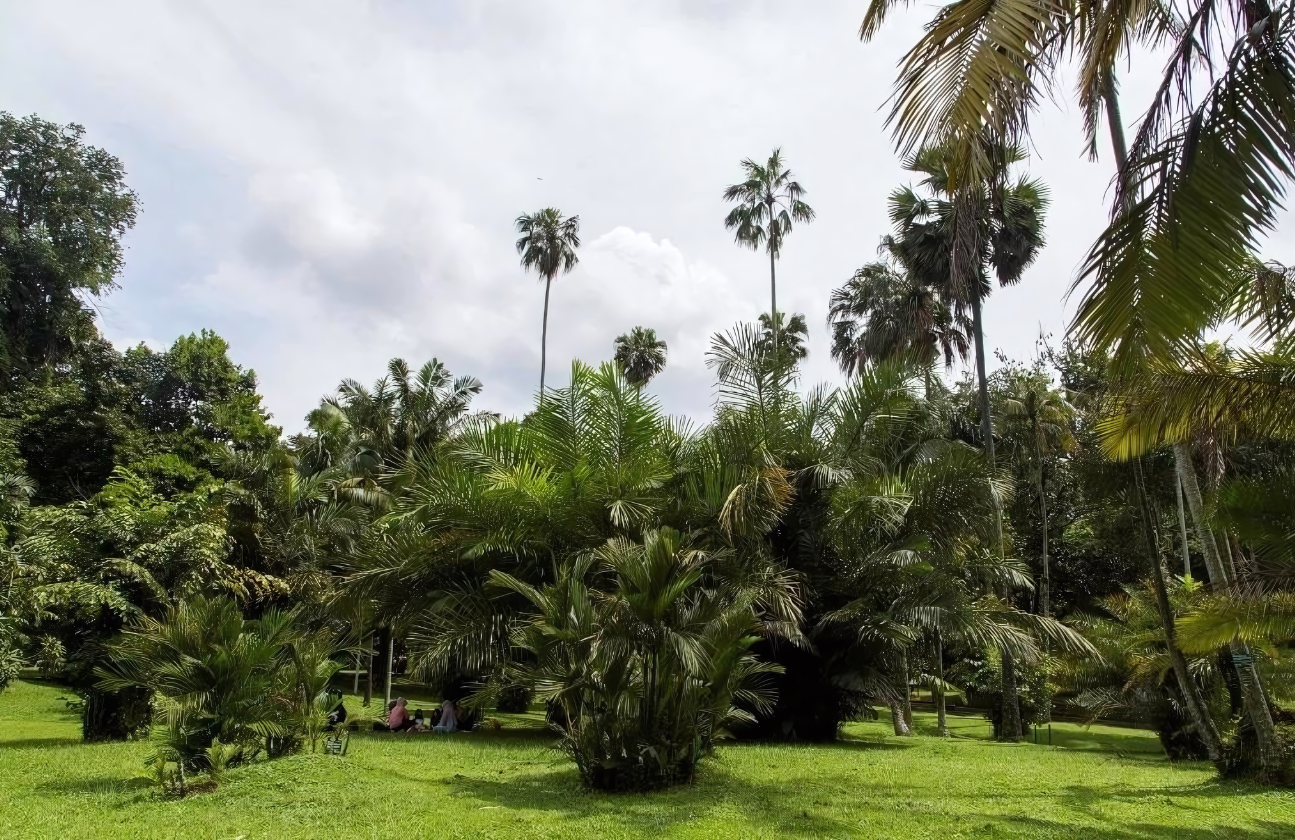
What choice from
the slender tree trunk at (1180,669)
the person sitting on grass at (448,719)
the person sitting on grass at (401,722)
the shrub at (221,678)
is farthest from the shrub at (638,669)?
the person sitting on grass at (401,722)

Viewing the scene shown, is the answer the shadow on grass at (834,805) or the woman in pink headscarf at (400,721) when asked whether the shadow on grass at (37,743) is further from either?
the shadow on grass at (834,805)

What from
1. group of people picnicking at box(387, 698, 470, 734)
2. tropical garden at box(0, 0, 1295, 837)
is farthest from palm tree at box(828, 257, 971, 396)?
group of people picnicking at box(387, 698, 470, 734)

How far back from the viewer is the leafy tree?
23750 millimetres

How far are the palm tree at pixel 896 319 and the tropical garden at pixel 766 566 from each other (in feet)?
0.48

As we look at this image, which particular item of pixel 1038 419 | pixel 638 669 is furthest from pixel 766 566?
pixel 1038 419

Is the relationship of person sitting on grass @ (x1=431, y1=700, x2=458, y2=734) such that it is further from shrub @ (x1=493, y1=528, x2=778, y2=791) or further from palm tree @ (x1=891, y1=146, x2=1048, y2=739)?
palm tree @ (x1=891, y1=146, x2=1048, y2=739)

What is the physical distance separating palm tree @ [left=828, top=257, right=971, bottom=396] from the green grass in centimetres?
1270

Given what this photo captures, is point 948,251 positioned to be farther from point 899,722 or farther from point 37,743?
point 37,743

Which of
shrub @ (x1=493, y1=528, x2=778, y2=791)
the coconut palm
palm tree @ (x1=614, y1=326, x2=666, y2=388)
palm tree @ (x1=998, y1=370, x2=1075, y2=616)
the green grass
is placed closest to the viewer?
the coconut palm

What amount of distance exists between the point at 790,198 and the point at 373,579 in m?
22.7

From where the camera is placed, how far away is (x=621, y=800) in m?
7.12

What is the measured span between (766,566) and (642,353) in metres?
27.3

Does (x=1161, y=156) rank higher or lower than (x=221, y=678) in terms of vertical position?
higher

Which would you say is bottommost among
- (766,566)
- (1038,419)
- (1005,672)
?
(1005,672)
